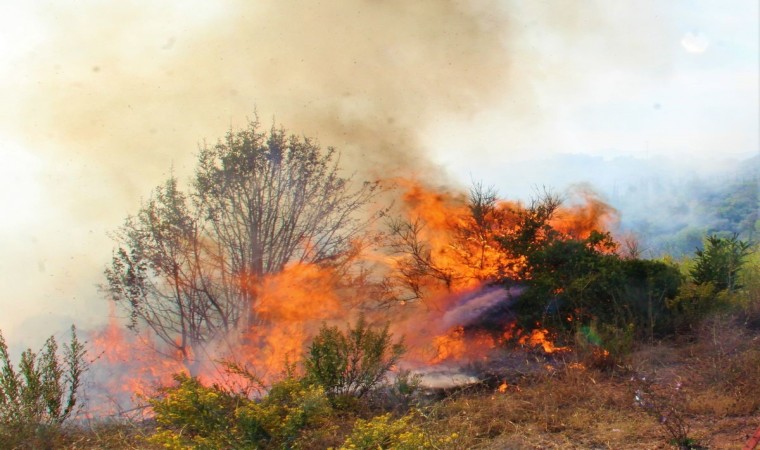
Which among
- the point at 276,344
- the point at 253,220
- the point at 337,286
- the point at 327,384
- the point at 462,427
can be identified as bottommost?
the point at 462,427

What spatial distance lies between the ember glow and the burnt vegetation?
30 millimetres

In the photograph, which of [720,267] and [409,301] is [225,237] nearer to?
[409,301]

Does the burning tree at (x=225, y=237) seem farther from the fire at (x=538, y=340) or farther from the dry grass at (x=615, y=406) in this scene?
the dry grass at (x=615, y=406)

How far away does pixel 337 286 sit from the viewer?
8680 mm

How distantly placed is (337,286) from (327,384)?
277cm

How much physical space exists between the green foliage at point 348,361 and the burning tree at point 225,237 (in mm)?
2605

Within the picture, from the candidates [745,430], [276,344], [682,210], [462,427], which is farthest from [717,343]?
[682,210]

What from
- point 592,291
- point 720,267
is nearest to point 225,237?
point 592,291

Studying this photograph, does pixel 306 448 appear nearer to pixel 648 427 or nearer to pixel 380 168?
pixel 648 427

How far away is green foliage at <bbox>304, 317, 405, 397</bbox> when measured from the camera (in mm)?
6031

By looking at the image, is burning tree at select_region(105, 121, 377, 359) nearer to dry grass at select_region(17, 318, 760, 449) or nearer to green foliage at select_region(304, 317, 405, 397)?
dry grass at select_region(17, 318, 760, 449)

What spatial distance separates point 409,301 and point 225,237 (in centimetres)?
271

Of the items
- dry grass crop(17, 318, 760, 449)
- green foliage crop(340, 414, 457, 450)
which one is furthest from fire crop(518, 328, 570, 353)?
green foliage crop(340, 414, 457, 450)

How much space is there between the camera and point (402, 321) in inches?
326
